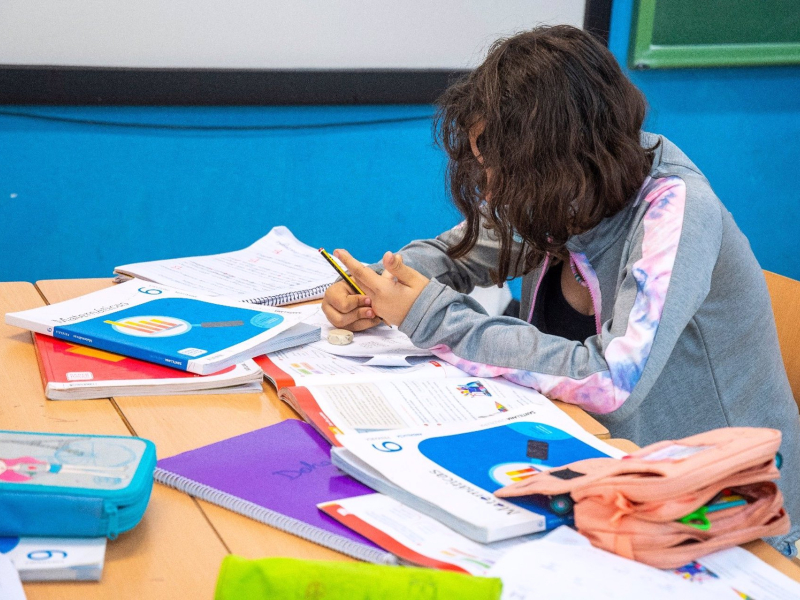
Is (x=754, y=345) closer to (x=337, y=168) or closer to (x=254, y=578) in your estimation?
(x=254, y=578)

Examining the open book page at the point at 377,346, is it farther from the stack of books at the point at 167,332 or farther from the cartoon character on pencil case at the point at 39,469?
the cartoon character on pencil case at the point at 39,469

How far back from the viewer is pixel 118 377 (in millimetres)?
983

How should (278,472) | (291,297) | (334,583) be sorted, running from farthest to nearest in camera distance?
(291,297)
(278,472)
(334,583)

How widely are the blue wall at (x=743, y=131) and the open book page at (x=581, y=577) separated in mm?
2005

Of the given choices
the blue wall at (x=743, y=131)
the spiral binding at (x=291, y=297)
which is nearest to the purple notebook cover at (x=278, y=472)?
the spiral binding at (x=291, y=297)

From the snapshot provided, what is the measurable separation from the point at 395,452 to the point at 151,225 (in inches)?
58.4

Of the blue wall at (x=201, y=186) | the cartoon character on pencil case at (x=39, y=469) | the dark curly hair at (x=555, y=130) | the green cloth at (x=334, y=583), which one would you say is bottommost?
the blue wall at (x=201, y=186)

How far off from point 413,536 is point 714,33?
222cm

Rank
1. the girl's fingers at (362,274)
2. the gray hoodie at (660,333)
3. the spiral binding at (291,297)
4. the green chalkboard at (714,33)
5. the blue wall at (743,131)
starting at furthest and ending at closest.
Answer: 1. the blue wall at (743,131)
2. the green chalkboard at (714,33)
3. the spiral binding at (291,297)
4. the girl's fingers at (362,274)
5. the gray hoodie at (660,333)

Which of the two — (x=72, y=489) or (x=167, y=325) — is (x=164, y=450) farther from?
(x=167, y=325)

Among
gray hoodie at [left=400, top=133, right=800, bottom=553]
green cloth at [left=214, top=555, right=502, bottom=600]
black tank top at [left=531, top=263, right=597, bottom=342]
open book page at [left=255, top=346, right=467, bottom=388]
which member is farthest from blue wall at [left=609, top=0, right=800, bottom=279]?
green cloth at [left=214, top=555, right=502, bottom=600]

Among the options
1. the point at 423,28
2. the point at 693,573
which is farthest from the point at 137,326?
the point at 423,28

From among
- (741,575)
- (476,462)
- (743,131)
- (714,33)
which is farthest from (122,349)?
(743,131)

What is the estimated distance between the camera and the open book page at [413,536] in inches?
25.5
